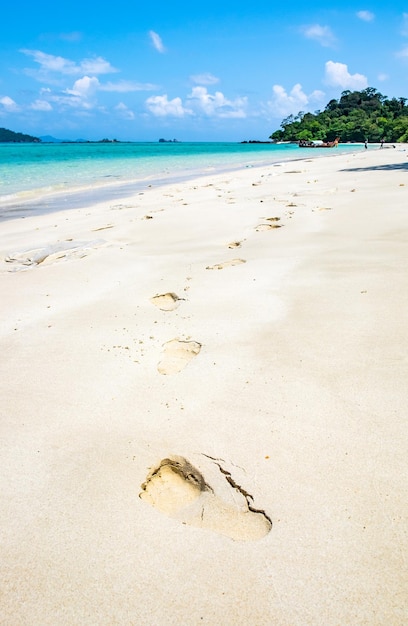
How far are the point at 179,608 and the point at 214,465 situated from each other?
62 cm

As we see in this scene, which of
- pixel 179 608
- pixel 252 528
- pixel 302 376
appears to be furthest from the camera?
pixel 302 376

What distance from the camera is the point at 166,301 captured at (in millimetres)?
3709

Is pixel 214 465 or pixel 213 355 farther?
pixel 213 355

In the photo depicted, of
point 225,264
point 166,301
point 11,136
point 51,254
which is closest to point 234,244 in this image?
point 225,264

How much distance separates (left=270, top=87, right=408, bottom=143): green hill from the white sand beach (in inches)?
2794

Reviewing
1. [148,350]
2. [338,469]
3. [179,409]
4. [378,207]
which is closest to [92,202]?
[378,207]

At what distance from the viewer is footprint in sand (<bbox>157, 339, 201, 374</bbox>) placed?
8.64 ft

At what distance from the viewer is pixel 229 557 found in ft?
4.83

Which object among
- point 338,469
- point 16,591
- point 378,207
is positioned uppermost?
point 378,207

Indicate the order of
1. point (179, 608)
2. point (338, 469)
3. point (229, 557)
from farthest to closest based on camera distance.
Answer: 1. point (338, 469)
2. point (229, 557)
3. point (179, 608)

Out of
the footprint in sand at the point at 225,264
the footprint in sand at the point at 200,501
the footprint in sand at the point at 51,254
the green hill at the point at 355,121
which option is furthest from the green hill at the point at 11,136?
the footprint in sand at the point at 200,501

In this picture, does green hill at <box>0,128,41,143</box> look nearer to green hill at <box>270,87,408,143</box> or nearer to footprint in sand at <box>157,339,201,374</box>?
green hill at <box>270,87,408,143</box>

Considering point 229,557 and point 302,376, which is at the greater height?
point 302,376

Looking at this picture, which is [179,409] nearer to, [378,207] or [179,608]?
[179,608]
